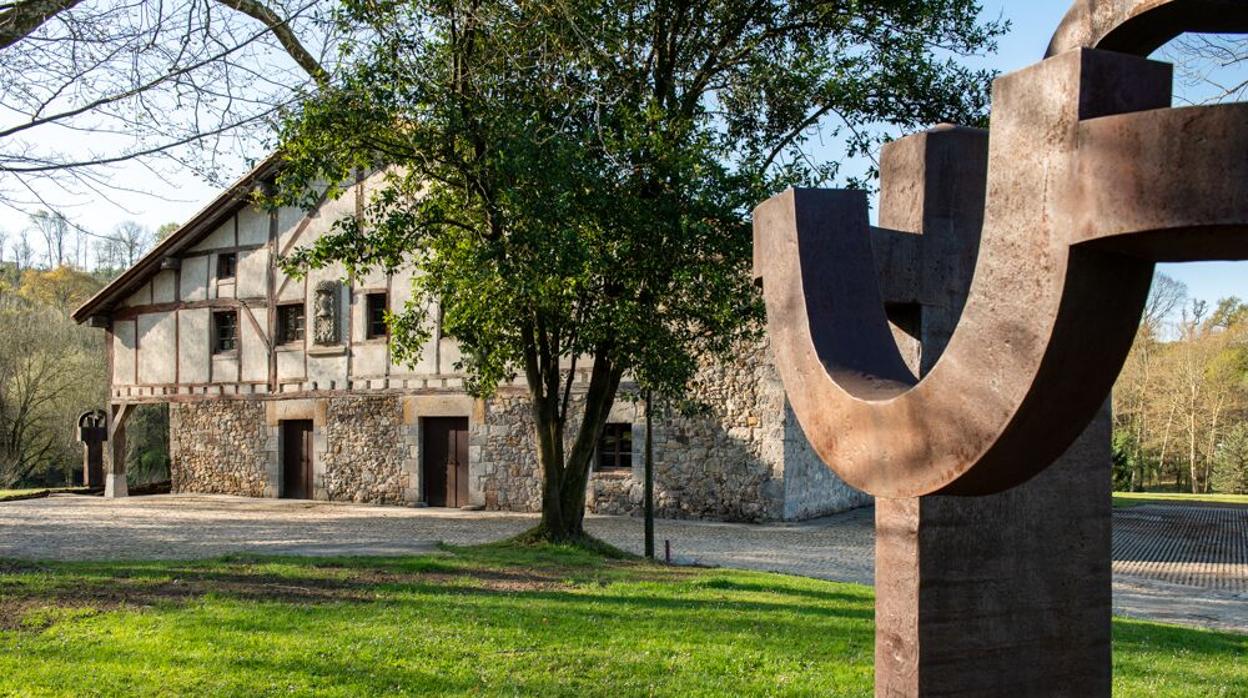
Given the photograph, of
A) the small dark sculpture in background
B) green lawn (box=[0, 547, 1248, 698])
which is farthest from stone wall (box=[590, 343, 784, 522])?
the small dark sculpture in background

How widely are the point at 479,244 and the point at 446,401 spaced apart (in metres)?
9.31

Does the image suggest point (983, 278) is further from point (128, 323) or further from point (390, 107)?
point (128, 323)

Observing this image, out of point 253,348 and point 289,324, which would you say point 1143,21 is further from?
point 253,348

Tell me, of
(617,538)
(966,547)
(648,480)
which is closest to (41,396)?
(617,538)

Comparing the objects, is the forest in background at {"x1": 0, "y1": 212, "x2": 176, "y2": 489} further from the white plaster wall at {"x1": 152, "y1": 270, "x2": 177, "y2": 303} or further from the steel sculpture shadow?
the steel sculpture shadow

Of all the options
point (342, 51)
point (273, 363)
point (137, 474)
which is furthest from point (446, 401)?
point (137, 474)

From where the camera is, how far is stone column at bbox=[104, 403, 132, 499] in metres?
24.0

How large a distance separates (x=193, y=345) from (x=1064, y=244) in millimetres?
24251

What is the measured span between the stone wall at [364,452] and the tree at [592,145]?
8.45 meters

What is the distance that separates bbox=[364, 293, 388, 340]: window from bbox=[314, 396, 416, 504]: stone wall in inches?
50.8

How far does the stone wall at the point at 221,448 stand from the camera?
2295cm

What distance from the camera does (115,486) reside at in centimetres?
2398

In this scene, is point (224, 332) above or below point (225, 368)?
above

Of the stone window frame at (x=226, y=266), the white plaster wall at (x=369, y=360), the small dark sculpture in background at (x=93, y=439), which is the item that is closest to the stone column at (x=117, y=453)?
the small dark sculpture in background at (x=93, y=439)
